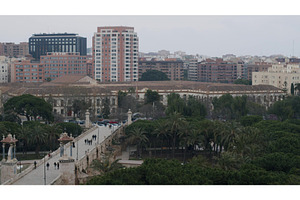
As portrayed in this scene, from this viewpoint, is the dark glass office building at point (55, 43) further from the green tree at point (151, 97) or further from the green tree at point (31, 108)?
the green tree at point (31, 108)

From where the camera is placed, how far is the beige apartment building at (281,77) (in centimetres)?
11138

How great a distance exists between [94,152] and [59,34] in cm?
12832

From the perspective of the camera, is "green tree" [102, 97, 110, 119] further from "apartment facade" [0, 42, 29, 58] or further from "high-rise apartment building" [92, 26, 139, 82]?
"apartment facade" [0, 42, 29, 58]

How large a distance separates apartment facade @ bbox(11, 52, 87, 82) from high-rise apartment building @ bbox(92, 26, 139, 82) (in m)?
9.31

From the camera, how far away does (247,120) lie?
68.2 meters

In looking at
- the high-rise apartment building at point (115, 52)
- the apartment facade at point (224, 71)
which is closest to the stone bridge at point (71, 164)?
the high-rise apartment building at point (115, 52)

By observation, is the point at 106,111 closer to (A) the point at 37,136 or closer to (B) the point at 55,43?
(A) the point at 37,136

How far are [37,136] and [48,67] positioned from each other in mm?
81635

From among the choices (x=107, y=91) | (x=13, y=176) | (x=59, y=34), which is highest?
(x=59, y=34)

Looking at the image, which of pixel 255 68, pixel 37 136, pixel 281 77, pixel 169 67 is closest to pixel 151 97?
pixel 281 77

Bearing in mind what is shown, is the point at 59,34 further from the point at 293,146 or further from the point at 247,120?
the point at 293,146

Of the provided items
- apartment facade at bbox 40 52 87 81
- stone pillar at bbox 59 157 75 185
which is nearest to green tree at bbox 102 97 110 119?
stone pillar at bbox 59 157 75 185

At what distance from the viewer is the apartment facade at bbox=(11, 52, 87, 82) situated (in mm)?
130913

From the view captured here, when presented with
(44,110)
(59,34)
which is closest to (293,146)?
(44,110)
